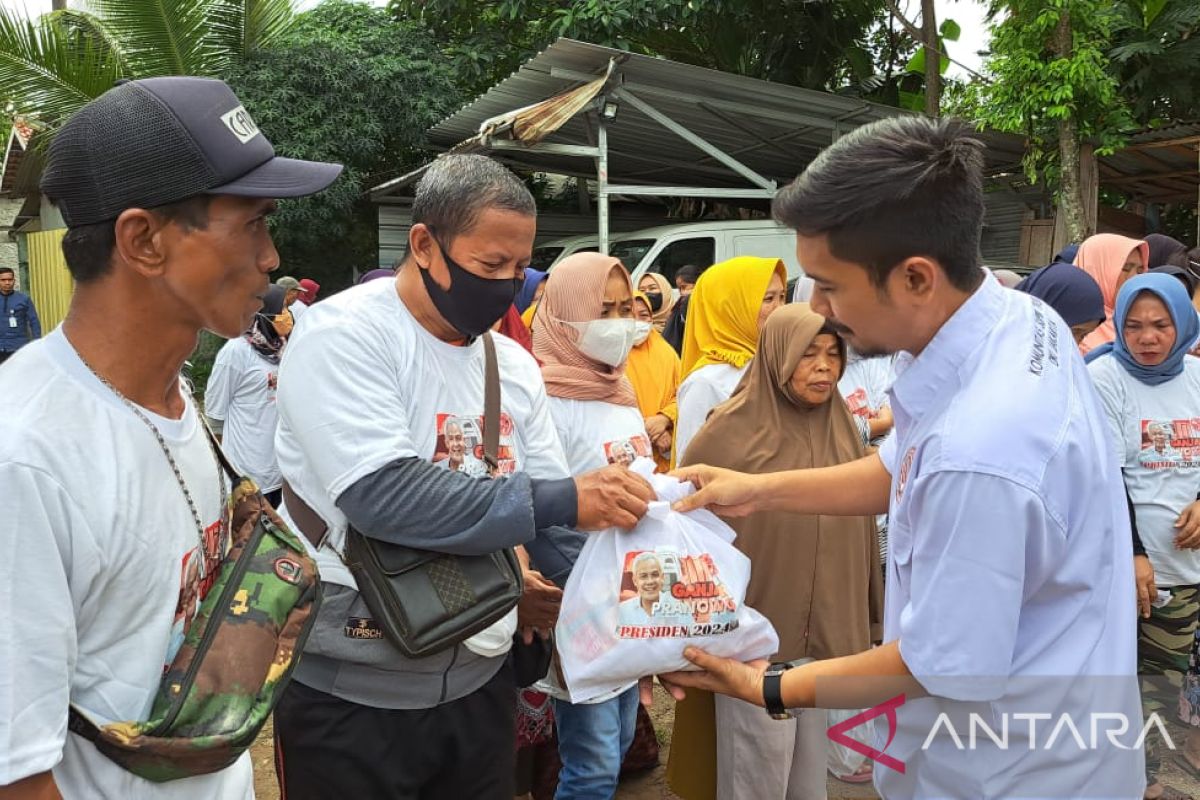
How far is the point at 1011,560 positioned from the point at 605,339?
6.80 feet

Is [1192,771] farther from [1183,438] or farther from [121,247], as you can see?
[121,247]

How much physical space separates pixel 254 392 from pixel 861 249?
458 cm

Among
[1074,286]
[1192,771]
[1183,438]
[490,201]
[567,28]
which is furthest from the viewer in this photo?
[567,28]

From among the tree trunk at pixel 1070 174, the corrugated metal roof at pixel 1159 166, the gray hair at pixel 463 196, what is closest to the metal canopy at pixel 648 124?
the corrugated metal roof at pixel 1159 166

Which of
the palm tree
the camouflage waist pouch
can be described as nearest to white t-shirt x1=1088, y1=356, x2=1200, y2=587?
the camouflage waist pouch

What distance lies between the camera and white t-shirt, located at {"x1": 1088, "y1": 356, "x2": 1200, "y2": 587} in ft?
11.9

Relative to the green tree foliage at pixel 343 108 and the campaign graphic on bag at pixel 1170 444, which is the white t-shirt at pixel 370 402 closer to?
the campaign graphic on bag at pixel 1170 444

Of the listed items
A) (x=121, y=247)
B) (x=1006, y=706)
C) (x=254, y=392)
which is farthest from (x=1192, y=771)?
(x=254, y=392)

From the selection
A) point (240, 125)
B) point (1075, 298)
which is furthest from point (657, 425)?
point (240, 125)

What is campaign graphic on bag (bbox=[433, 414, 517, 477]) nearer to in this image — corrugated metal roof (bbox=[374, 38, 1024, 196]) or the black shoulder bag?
the black shoulder bag

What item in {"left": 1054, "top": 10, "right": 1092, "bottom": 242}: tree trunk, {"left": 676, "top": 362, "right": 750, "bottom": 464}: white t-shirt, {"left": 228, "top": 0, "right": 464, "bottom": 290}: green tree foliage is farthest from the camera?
{"left": 228, "top": 0, "right": 464, "bottom": 290}: green tree foliage

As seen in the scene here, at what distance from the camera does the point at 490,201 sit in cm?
207

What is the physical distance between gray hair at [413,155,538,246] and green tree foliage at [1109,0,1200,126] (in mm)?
10005

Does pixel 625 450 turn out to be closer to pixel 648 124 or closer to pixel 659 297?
pixel 659 297
